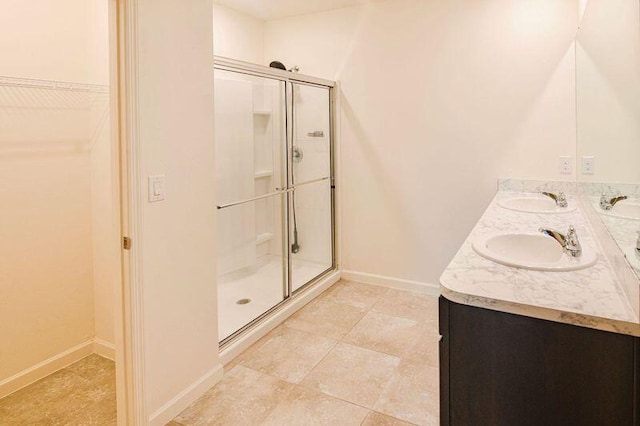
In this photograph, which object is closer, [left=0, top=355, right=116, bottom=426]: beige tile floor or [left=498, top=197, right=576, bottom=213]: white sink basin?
[left=0, top=355, right=116, bottom=426]: beige tile floor

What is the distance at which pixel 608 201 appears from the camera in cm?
151

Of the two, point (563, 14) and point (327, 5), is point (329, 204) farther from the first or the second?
point (563, 14)

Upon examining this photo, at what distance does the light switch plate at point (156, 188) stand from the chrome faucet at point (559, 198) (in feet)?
7.42

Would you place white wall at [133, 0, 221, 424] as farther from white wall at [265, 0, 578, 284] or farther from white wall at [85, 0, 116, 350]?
white wall at [265, 0, 578, 284]

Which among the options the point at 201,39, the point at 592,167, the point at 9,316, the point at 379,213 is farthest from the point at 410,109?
the point at 9,316

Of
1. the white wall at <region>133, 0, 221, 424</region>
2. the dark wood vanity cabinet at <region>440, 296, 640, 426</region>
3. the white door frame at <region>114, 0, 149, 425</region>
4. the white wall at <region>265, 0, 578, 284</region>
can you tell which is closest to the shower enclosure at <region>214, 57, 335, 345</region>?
the white wall at <region>265, 0, 578, 284</region>

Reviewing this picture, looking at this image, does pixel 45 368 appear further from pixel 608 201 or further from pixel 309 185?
pixel 608 201

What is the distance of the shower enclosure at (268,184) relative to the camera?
9.71ft

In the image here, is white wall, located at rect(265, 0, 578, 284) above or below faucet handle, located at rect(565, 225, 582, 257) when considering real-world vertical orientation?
above

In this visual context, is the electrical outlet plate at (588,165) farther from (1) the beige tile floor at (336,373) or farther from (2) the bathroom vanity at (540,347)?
(1) the beige tile floor at (336,373)

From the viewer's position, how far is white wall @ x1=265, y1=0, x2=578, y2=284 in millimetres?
2867

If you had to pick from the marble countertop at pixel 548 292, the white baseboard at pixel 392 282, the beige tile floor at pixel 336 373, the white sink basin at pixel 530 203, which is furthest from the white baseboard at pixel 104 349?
the white sink basin at pixel 530 203

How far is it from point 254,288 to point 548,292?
243 cm

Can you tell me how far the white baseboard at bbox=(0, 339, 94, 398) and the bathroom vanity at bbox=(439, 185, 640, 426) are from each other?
219cm
